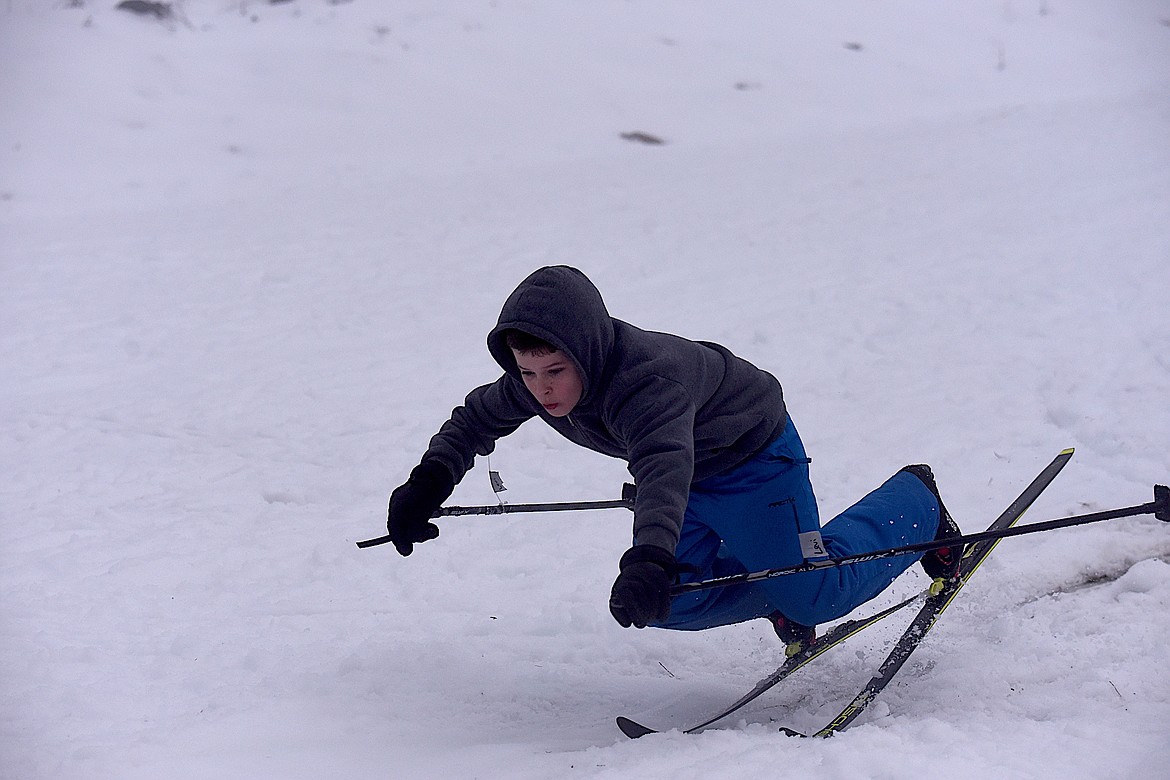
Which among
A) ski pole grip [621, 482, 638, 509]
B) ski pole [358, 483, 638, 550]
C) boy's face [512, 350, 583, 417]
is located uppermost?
boy's face [512, 350, 583, 417]

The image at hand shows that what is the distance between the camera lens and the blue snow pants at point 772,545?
3.28m

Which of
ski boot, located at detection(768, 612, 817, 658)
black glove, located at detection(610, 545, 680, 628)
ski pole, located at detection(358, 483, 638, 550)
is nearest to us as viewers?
black glove, located at detection(610, 545, 680, 628)

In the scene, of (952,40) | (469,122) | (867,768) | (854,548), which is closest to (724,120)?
(469,122)

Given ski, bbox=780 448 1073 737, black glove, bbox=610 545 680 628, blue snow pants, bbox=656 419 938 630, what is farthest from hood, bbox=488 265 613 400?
ski, bbox=780 448 1073 737

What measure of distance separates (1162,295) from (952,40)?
12769mm

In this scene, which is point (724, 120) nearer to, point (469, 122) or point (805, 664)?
point (469, 122)

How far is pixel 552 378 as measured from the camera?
287cm

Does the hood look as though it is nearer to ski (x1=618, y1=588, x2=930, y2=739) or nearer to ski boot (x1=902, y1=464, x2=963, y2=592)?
ski (x1=618, y1=588, x2=930, y2=739)

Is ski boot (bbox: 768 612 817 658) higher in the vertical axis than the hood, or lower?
lower

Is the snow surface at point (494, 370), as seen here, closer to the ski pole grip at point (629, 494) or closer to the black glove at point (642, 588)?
the black glove at point (642, 588)

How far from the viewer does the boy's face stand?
2.83m

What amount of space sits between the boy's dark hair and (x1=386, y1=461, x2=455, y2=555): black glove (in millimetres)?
735

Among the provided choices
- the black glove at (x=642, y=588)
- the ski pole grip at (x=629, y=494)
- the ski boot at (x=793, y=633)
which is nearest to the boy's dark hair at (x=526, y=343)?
the black glove at (x=642, y=588)

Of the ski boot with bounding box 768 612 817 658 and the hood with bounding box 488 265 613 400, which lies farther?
the ski boot with bounding box 768 612 817 658
